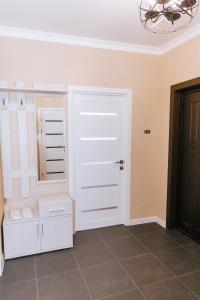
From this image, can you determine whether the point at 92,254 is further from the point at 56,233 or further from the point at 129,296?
the point at 129,296

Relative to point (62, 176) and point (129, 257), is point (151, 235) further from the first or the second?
point (62, 176)

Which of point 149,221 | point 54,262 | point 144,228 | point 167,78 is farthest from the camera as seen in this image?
point 149,221

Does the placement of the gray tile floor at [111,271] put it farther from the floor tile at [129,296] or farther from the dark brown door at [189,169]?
the dark brown door at [189,169]

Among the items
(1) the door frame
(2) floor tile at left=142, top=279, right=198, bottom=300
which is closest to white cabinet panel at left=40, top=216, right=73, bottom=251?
(1) the door frame

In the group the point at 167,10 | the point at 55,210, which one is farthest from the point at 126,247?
the point at 167,10

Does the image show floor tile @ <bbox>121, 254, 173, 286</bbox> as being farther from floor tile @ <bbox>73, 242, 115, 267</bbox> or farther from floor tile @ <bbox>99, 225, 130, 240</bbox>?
floor tile @ <bbox>99, 225, 130, 240</bbox>

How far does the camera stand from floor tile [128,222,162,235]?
10.7 ft

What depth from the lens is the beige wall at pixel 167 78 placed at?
2.75 meters

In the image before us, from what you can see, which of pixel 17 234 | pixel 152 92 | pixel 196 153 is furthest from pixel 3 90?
pixel 196 153

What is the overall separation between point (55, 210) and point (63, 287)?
84 centimetres

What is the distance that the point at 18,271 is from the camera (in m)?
2.36

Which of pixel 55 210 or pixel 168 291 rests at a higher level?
pixel 55 210

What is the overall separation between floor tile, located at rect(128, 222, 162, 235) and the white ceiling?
2702mm

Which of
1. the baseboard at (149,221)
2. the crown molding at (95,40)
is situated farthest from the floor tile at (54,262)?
the crown molding at (95,40)
